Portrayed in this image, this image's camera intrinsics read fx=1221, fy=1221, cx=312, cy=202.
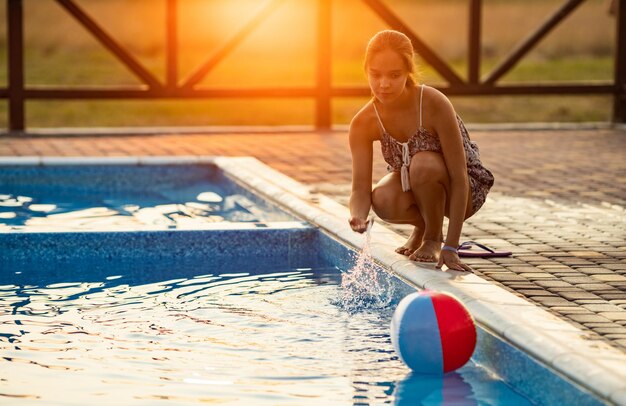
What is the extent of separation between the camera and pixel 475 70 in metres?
11.7

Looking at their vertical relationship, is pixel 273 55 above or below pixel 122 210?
above

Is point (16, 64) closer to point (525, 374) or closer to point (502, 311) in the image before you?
point (502, 311)

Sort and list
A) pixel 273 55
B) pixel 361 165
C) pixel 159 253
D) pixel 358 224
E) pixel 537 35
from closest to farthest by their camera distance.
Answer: pixel 358 224 < pixel 361 165 < pixel 159 253 < pixel 537 35 < pixel 273 55

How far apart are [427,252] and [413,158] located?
39cm

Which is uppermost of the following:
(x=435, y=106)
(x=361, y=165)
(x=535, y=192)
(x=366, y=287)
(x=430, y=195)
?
(x=435, y=106)

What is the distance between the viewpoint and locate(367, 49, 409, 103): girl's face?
15.6 ft

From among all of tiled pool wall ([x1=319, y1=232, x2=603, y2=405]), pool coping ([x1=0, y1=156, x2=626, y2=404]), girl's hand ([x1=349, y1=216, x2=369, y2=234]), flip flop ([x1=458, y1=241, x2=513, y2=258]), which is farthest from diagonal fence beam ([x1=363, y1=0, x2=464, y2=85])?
tiled pool wall ([x1=319, y1=232, x2=603, y2=405])

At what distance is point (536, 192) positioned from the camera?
24.7ft

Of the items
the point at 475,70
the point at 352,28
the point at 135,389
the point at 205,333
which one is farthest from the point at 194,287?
the point at 352,28

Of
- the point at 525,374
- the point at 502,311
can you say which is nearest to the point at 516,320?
the point at 502,311

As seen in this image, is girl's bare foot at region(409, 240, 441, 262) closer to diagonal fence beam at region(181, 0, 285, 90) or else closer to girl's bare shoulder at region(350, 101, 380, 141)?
girl's bare shoulder at region(350, 101, 380, 141)

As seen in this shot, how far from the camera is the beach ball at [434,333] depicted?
3.93 metres

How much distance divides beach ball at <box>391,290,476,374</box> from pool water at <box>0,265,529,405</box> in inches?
3.6

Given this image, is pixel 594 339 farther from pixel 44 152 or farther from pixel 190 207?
pixel 44 152
